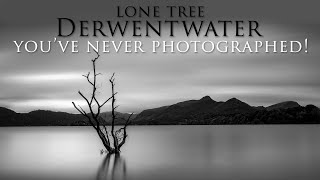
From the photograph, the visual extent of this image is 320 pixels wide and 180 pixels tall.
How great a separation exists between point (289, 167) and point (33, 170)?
18014 mm

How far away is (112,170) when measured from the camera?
35438 mm

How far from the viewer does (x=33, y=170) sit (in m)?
37.0

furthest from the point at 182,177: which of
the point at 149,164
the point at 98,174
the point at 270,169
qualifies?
the point at 149,164

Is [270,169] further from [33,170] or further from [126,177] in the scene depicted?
[33,170]

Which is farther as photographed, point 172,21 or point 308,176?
point 172,21

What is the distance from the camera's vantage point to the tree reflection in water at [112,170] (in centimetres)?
3213

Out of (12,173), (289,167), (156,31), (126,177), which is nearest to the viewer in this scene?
(126,177)

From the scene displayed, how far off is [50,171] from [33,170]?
57.5 inches

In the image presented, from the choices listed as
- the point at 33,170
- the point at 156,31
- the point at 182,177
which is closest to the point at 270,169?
the point at 182,177

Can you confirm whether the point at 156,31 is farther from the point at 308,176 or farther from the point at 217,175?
the point at 308,176

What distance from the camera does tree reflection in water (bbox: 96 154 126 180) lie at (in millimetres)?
32131

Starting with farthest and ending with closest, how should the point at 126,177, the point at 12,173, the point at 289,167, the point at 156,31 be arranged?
1. the point at 156,31
2. the point at 289,167
3. the point at 12,173
4. the point at 126,177

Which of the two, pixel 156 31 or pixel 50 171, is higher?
pixel 156 31

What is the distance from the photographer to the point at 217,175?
3412cm
